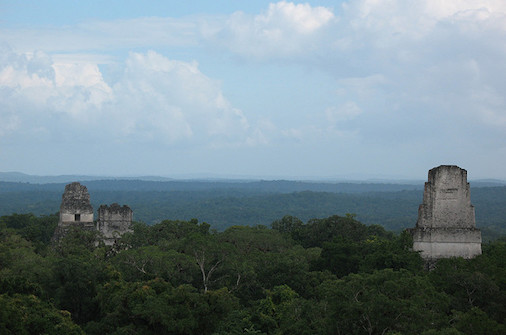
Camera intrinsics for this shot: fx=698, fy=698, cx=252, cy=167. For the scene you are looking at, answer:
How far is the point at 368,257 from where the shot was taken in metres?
24.5

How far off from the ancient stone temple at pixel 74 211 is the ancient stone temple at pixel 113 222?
85 cm

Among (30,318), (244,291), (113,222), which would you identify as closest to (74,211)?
(113,222)

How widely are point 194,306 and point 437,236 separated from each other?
8927 mm

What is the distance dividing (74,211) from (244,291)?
12170mm

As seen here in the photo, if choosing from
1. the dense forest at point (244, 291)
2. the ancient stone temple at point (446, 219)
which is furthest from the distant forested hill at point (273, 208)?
the dense forest at point (244, 291)

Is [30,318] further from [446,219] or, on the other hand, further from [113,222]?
[113,222]

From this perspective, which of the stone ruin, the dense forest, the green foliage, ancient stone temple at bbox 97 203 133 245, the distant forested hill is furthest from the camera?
the distant forested hill

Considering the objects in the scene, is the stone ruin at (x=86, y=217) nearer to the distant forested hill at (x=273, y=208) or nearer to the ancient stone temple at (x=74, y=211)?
the ancient stone temple at (x=74, y=211)

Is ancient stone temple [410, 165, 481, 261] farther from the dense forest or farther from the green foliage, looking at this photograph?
the green foliage

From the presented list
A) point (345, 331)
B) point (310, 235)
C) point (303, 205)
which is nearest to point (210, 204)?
point (303, 205)

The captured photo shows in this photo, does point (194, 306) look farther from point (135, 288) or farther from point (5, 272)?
point (5, 272)

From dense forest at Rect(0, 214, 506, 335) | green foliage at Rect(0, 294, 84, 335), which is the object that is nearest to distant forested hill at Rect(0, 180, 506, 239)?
dense forest at Rect(0, 214, 506, 335)

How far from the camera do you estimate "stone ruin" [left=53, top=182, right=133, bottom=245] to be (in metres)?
32.6

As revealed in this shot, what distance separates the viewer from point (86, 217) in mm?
32844
